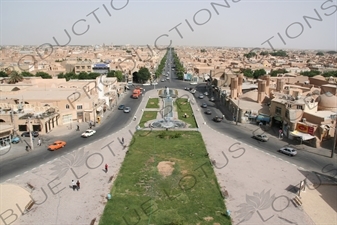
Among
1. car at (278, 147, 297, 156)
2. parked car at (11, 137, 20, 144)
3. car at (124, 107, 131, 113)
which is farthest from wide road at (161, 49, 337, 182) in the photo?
parked car at (11, 137, 20, 144)

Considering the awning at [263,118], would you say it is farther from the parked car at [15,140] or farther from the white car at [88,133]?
the parked car at [15,140]

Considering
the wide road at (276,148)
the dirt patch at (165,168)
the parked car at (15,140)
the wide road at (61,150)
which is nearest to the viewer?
the dirt patch at (165,168)

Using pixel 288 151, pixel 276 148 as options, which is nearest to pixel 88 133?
pixel 276 148

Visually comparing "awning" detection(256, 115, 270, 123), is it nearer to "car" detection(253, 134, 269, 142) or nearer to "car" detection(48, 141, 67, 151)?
"car" detection(253, 134, 269, 142)

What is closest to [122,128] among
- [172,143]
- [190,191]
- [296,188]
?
[172,143]

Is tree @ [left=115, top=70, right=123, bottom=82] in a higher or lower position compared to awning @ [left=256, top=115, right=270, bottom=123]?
higher

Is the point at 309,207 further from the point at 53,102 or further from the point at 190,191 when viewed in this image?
the point at 53,102

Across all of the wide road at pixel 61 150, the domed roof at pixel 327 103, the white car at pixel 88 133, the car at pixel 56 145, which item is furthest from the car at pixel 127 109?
the domed roof at pixel 327 103
